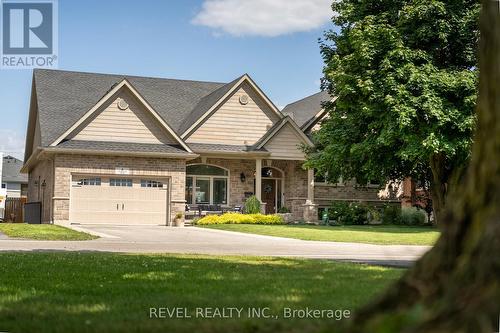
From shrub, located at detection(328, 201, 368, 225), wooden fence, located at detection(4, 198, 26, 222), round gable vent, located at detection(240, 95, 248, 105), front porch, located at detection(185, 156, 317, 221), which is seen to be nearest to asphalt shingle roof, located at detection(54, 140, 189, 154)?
front porch, located at detection(185, 156, 317, 221)

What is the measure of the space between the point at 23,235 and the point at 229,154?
15.3 metres

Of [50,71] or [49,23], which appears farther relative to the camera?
[50,71]

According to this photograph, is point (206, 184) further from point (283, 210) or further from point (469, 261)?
point (469, 261)

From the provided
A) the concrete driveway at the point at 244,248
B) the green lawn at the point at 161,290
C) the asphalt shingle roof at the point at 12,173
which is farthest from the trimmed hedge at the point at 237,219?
the asphalt shingle roof at the point at 12,173

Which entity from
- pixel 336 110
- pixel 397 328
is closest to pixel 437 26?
pixel 336 110

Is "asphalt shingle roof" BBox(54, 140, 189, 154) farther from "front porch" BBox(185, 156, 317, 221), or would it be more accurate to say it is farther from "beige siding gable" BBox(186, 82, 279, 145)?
"front porch" BBox(185, 156, 317, 221)

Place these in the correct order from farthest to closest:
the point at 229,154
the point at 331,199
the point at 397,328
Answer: the point at 331,199 < the point at 229,154 < the point at 397,328

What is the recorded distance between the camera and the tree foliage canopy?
78.6 feet

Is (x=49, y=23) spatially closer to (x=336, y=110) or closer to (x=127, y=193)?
(x=127, y=193)

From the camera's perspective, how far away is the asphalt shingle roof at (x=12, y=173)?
69194mm

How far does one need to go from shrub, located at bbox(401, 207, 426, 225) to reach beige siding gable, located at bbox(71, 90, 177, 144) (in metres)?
12.4

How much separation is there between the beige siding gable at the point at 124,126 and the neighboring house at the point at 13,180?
42.6 metres

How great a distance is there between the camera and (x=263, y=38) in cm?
2425

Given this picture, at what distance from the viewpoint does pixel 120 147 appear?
95.5ft
